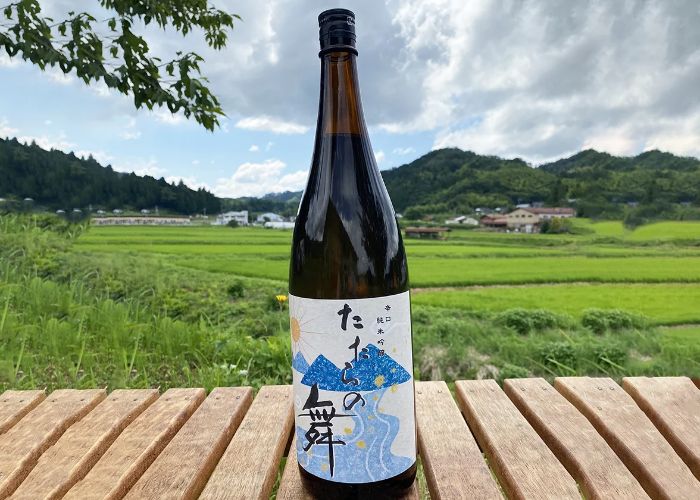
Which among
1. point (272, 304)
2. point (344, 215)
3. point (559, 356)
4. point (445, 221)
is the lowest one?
point (559, 356)

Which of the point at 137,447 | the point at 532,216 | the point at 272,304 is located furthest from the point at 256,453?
the point at 532,216

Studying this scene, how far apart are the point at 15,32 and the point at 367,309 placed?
10.0 feet

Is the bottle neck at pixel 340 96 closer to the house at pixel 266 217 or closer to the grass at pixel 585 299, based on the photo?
the grass at pixel 585 299

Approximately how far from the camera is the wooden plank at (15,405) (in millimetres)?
1237

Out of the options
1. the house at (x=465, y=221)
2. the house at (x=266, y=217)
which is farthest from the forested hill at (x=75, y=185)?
the house at (x=465, y=221)

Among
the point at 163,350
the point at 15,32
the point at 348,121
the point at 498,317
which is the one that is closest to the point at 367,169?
the point at 348,121

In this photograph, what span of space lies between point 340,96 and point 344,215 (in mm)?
230

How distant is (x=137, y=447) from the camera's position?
1062 millimetres

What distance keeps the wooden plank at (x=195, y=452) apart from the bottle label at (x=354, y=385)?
0.27 metres

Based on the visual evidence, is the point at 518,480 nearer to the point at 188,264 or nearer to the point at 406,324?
the point at 406,324

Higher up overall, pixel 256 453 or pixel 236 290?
pixel 256 453

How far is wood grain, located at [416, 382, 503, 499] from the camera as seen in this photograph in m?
0.88

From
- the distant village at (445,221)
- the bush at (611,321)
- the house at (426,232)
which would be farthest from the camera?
the house at (426,232)

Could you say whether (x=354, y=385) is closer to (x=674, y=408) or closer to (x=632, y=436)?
(x=632, y=436)
